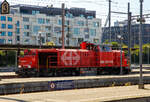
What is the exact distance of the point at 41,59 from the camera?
35781mm

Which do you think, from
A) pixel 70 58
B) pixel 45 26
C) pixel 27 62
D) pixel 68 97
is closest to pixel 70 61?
pixel 70 58

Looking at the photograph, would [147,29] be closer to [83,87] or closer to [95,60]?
[95,60]

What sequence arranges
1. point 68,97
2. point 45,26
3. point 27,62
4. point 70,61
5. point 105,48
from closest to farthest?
point 68,97 < point 27,62 < point 70,61 < point 105,48 < point 45,26

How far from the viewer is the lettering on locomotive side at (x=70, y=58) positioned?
120ft

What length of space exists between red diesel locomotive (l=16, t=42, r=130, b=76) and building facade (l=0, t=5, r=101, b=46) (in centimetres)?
5768

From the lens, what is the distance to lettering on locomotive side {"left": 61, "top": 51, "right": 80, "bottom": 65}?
120 ft

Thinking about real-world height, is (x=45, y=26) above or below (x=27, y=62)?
above

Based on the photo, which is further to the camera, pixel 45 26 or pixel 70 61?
pixel 45 26

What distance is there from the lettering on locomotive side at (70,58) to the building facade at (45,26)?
6041 centimetres

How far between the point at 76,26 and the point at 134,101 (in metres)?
96.4

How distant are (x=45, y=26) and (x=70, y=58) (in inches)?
2783

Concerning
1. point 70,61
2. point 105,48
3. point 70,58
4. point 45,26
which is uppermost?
point 45,26

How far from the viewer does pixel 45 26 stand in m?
106

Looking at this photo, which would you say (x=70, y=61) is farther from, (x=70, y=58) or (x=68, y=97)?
(x=68, y=97)
